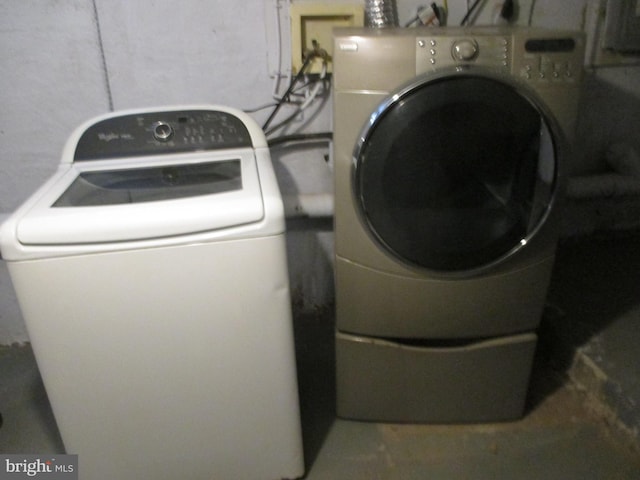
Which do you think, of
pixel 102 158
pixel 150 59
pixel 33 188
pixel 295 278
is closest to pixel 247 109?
pixel 150 59

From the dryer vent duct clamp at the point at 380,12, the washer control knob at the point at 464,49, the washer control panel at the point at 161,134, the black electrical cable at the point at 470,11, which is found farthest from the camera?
the black electrical cable at the point at 470,11

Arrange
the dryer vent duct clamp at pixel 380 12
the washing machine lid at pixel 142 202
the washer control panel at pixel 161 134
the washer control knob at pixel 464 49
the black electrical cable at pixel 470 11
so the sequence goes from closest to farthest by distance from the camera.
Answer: the washing machine lid at pixel 142 202, the washer control knob at pixel 464 49, the washer control panel at pixel 161 134, the dryer vent duct clamp at pixel 380 12, the black electrical cable at pixel 470 11

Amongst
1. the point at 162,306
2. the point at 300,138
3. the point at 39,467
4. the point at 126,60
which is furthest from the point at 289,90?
the point at 39,467

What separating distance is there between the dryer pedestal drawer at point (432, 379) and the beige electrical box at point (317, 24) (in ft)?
2.60

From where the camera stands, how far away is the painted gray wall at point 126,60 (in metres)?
1.30

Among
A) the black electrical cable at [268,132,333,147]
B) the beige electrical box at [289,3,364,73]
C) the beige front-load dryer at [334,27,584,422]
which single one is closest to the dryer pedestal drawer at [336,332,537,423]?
the beige front-load dryer at [334,27,584,422]

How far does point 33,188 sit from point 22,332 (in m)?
0.53

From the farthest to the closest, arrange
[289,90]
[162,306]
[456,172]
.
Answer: [289,90], [456,172], [162,306]

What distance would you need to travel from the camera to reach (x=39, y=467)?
1058 mm

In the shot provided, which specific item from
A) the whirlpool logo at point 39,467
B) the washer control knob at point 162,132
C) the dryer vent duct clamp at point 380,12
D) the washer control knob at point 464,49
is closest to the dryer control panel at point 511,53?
the washer control knob at point 464,49

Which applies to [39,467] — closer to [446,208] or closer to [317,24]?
[446,208]

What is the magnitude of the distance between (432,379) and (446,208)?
47 cm

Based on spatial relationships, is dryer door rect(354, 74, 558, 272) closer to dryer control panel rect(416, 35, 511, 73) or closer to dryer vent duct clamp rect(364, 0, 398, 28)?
dryer control panel rect(416, 35, 511, 73)

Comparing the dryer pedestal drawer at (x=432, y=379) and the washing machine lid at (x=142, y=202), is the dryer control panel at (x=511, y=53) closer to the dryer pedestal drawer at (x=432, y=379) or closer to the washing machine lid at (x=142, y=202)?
the washing machine lid at (x=142, y=202)
